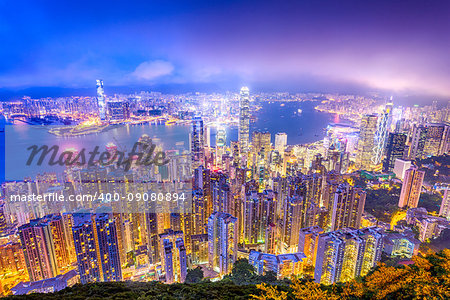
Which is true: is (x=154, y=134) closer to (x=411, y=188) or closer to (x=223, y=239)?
(x=223, y=239)

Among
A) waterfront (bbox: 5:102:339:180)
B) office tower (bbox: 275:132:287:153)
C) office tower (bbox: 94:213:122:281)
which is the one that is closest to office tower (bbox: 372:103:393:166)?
waterfront (bbox: 5:102:339:180)

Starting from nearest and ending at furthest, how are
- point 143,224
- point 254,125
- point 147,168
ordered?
1. point 143,224
2. point 147,168
3. point 254,125

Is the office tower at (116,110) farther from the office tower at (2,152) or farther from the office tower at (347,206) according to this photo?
the office tower at (347,206)

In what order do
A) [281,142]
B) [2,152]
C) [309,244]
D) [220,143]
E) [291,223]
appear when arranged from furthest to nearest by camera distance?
[281,142] < [220,143] < [2,152] < [291,223] < [309,244]

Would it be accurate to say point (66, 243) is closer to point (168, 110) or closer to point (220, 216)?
point (220, 216)

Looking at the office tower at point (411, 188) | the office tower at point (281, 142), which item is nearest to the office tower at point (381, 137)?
the office tower at point (281, 142)

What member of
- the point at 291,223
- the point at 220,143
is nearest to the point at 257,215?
the point at 291,223

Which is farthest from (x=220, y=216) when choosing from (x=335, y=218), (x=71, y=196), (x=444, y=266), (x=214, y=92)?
(x=214, y=92)
